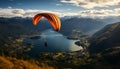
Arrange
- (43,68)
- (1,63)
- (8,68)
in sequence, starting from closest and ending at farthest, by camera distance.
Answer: (8,68) < (1,63) < (43,68)

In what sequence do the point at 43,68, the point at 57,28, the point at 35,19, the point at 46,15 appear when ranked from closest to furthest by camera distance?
the point at 57,28, the point at 46,15, the point at 35,19, the point at 43,68

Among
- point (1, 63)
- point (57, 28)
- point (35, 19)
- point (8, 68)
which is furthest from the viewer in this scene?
point (1, 63)

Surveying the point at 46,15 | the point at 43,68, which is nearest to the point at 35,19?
the point at 46,15

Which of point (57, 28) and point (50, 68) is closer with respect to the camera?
point (57, 28)

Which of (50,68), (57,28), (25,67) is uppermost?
(57,28)

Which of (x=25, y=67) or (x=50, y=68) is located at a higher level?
(x=25, y=67)

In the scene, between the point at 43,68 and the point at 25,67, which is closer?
the point at 25,67

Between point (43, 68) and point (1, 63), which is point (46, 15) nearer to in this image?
point (1, 63)

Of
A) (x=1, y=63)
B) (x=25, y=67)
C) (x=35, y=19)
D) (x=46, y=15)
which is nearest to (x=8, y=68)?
(x=1, y=63)

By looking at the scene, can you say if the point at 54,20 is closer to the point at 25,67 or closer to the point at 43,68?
the point at 25,67
